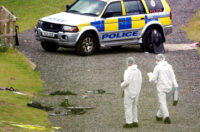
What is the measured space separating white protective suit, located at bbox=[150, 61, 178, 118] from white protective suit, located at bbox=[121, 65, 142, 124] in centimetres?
48

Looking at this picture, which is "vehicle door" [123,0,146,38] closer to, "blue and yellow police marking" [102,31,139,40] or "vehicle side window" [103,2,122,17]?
"blue and yellow police marking" [102,31,139,40]

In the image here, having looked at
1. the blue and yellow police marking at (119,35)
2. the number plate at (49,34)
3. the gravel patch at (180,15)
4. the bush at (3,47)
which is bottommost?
the gravel patch at (180,15)

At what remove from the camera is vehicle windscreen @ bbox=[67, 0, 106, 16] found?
21.0 metres

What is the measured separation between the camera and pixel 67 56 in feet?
68.1

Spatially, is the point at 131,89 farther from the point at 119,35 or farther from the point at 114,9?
the point at 114,9

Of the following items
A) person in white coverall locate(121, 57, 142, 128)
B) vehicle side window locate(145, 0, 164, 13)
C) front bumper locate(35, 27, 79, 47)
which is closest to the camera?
person in white coverall locate(121, 57, 142, 128)

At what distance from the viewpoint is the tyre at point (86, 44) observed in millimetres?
20375

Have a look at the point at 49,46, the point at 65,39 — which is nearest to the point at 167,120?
the point at 65,39

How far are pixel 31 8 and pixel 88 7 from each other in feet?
44.8

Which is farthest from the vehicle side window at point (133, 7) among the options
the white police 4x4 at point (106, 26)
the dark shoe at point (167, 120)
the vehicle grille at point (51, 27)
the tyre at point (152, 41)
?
the dark shoe at point (167, 120)

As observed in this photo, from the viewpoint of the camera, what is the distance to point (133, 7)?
→ 71.0 ft

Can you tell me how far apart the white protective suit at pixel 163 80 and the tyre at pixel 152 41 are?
9645 millimetres

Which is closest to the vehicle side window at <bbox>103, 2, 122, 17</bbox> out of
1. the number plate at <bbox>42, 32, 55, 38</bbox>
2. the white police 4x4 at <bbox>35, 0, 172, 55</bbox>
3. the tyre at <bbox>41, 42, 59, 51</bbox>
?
the white police 4x4 at <bbox>35, 0, 172, 55</bbox>

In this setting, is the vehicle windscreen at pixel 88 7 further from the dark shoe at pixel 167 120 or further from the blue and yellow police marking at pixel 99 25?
the dark shoe at pixel 167 120
